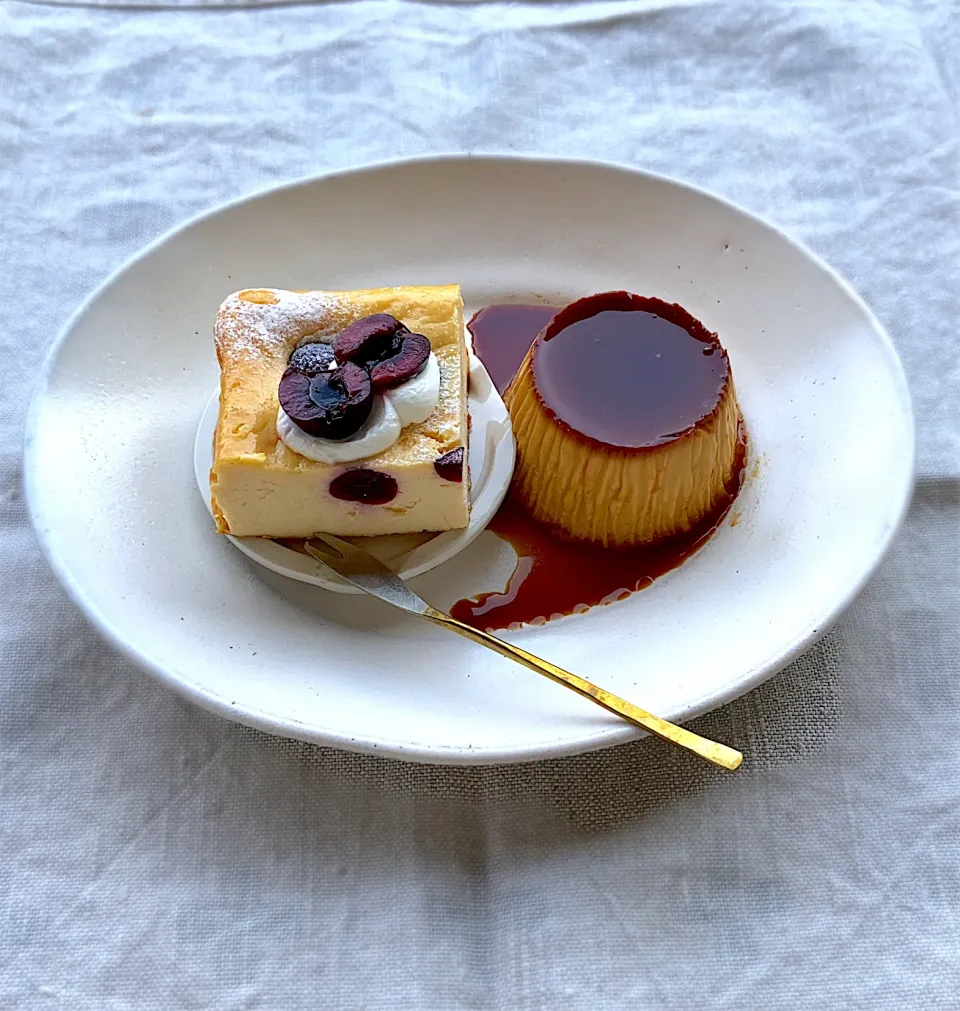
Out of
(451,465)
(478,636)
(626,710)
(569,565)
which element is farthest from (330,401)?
(626,710)

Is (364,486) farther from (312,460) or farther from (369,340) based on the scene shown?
(369,340)

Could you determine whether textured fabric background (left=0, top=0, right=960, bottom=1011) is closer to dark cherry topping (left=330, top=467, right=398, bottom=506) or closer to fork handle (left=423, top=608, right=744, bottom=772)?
fork handle (left=423, top=608, right=744, bottom=772)

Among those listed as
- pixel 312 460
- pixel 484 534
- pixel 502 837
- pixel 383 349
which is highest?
pixel 383 349

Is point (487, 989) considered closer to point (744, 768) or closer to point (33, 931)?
point (744, 768)

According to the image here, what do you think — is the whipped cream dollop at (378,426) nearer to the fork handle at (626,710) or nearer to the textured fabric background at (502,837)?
the fork handle at (626,710)

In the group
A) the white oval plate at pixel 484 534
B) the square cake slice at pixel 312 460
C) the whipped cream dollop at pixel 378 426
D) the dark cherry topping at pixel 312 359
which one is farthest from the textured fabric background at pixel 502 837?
the dark cherry topping at pixel 312 359

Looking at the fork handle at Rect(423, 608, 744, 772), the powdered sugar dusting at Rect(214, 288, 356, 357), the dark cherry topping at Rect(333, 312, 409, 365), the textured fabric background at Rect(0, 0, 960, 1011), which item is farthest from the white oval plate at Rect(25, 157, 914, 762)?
the dark cherry topping at Rect(333, 312, 409, 365)
